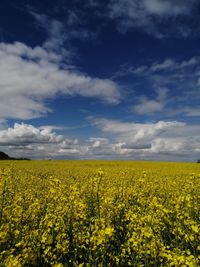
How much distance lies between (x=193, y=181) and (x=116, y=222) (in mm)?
2641

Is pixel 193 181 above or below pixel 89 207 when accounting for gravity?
above

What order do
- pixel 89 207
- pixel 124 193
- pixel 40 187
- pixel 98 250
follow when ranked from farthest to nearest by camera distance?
pixel 40 187
pixel 124 193
pixel 89 207
pixel 98 250

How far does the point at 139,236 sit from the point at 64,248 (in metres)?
1.50

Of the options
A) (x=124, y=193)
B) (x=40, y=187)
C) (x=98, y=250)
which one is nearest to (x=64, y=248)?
(x=98, y=250)

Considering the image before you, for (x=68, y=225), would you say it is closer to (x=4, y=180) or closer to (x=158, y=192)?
(x=4, y=180)

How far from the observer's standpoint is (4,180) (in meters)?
6.50

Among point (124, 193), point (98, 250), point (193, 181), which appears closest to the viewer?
point (98, 250)

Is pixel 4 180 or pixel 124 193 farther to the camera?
pixel 124 193

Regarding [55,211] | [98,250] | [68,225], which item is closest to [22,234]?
[55,211]

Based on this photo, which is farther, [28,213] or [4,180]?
[28,213]

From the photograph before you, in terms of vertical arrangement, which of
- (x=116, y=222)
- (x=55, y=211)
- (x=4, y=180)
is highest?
(x=4, y=180)

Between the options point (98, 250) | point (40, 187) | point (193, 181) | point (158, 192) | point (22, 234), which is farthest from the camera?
point (40, 187)

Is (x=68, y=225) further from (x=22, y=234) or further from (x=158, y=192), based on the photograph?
Result: (x=158, y=192)

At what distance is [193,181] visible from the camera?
881 centimetres
